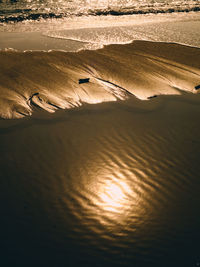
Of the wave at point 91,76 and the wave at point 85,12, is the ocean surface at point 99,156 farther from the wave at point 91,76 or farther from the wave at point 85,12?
the wave at point 85,12

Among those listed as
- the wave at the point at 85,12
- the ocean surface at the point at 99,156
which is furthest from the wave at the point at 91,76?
the wave at the point at 85,12

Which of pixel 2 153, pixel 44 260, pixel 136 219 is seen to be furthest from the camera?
pixel 2 153

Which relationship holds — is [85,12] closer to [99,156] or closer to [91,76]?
[91,76]

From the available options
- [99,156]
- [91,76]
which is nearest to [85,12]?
[91,76]

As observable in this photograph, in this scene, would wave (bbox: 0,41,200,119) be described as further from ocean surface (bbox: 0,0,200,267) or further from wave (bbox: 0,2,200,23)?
wave (bbox: 0,2,200,23)

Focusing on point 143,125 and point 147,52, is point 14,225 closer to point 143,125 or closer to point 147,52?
point 143,125

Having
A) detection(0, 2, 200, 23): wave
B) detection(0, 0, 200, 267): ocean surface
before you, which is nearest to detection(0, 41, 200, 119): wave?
detection(0, 0, 200, 267): ocean surface

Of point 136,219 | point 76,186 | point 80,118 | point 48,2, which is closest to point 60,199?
point 76,186
